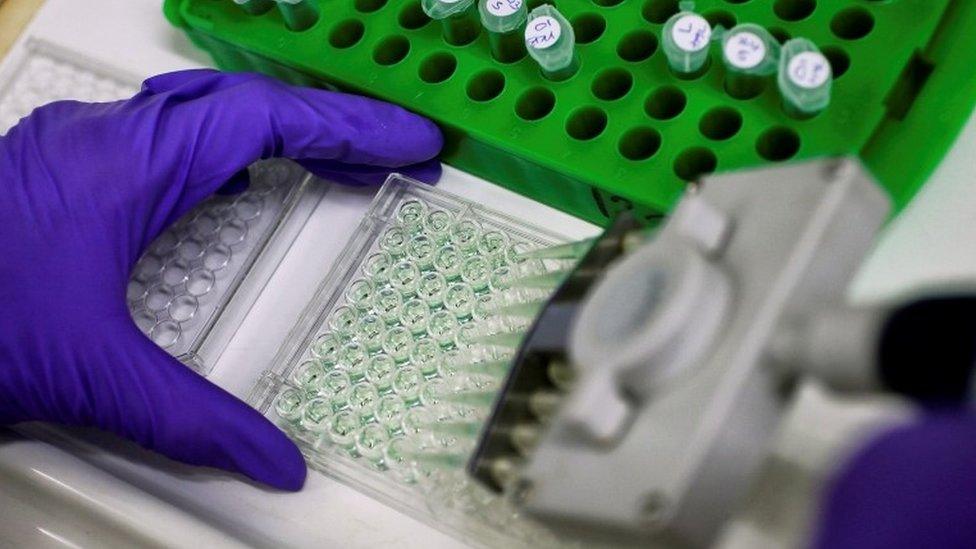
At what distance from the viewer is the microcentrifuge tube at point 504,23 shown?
86 centimetres

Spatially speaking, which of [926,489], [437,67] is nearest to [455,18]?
[437,67]

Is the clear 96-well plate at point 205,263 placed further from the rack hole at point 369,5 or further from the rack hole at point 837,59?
the rack hole at point 837,59

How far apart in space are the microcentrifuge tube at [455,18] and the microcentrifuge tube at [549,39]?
0.24 feet

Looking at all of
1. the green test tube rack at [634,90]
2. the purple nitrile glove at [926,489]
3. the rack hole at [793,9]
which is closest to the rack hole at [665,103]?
the green test tube rack at [634,90]

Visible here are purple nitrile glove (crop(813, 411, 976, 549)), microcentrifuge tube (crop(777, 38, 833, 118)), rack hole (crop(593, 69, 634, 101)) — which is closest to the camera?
purple nitrile glove (crop(813, 411, 976, 549))

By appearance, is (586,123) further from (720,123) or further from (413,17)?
(413,17)

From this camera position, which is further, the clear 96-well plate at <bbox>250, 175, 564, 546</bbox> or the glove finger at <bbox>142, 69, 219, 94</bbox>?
the glove finger at <bbox>142, 69, 219, 94</bbox>

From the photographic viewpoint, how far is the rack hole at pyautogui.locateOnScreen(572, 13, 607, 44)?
0.90 metres

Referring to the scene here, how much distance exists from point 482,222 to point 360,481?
26cm

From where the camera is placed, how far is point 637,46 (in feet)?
2.92

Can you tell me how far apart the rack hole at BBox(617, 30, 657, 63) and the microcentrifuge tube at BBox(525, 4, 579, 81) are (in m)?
0.05

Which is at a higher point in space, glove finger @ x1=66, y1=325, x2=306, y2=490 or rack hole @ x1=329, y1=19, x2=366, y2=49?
rack hole @ x1=329, y1=19, x2=366, y2=49

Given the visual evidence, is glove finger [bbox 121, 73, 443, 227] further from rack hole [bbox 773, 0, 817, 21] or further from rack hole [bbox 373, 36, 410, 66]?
rack hole [bbox 773, 0, 817, 21]

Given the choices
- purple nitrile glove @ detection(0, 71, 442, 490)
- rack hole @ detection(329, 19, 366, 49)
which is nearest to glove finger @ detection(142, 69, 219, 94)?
purple nitrile glove @ detection(0, 71, 442, 490)
